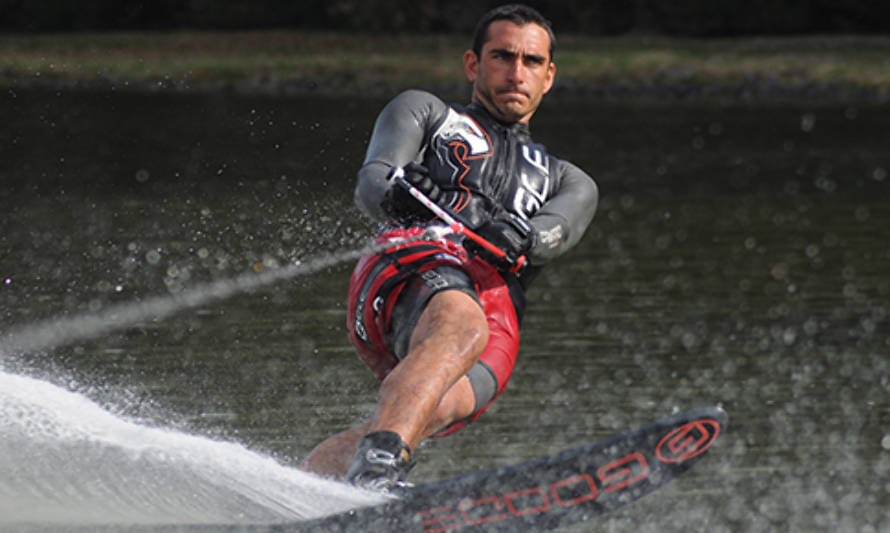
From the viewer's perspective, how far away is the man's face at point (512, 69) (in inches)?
177

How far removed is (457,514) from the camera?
368 cm

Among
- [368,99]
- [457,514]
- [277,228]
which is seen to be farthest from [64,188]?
[368,99]

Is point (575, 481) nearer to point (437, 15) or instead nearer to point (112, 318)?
point (112, 318)

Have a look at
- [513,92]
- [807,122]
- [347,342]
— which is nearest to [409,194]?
[513,92]

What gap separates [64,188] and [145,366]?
22.8ft

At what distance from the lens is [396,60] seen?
2805 cm

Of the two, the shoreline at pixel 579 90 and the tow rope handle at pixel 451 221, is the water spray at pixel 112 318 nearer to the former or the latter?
the tow rope handle at pixel 451 221

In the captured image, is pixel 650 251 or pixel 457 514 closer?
pixel 457 514

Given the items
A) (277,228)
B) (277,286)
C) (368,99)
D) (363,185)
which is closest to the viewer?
(363,185)

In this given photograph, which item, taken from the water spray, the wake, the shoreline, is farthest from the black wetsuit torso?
the shoreline

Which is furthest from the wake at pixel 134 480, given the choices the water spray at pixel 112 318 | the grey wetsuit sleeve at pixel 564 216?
the water spray at pixel 112 318

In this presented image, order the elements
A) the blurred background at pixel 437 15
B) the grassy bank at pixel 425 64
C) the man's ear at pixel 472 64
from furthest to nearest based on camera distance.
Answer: the blurred background at pixel 437 15 → the grassy bank at pixel 425 64 → the man's ear at pixel 472 64

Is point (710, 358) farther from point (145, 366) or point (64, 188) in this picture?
point (64, 188)

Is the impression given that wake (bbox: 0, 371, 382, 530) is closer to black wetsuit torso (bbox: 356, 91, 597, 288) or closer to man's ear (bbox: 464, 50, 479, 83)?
black wetsuit torso (bbox: 356, 91, 597, 288)
